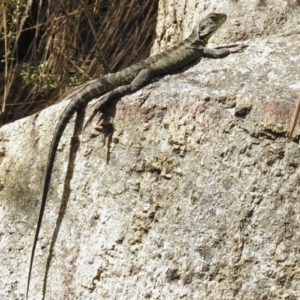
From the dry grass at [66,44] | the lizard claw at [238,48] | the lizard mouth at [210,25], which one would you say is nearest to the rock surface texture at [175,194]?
the lizard claw at [238,48]

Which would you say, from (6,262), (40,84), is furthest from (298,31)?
(40,84)

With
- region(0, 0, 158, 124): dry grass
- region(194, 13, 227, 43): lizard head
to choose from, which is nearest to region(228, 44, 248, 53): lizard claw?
region(194, 13, 227, 43): lizard head

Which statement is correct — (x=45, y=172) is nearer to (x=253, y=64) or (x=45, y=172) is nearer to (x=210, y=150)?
(x=210, y=150)

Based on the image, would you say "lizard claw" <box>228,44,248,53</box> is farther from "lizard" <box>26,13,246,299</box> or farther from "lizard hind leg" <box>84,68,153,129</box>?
"lizard hind leg" <box>84,68,153,129</box>

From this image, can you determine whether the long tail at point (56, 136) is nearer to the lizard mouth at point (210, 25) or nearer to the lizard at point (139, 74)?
the lizard at point (139, 74)

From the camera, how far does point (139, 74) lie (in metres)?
3.76

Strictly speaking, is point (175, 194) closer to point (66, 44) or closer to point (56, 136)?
point (56, 136)

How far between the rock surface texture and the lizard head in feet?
1.49

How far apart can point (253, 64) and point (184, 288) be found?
122 centimetres

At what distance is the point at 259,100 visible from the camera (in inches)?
126

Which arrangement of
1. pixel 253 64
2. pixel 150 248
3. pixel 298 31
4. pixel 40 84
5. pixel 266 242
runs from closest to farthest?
pixel 266 242 < pixel 150 248 < pixel 253 64 < pixel 298 31 < pixel 40 84

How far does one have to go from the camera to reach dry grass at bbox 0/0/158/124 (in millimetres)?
5598

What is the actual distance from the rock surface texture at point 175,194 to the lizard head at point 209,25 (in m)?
0.45

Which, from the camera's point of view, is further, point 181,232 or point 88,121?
point 88,121
